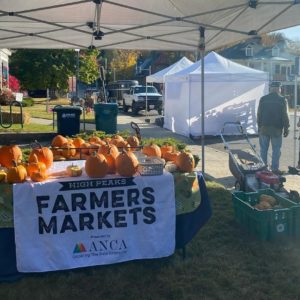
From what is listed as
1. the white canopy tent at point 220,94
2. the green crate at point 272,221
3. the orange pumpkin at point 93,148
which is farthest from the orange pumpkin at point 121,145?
the white canopy tent at point 220,94

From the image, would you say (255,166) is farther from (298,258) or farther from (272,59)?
(272,59)

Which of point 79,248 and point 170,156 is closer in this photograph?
point 79,248

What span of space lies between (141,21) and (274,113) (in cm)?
323

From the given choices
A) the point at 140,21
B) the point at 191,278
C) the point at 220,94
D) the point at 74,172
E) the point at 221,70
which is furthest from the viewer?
the point at 220,94

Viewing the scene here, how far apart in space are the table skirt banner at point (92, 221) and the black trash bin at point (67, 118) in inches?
388

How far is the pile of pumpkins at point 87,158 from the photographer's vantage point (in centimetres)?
416

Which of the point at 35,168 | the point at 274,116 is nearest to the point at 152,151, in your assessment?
the point at 35,168

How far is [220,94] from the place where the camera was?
52.9 ft

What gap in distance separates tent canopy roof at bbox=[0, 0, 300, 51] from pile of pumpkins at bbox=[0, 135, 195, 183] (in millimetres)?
1835

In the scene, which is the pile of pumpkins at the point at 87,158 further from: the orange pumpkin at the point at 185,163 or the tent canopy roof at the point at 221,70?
the tent canopy roof at the point at 221,70

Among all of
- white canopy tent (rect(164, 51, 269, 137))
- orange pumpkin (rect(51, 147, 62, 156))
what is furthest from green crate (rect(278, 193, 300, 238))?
white canopy tent (rect(164, 51, 269, 137))

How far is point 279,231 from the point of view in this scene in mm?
5293

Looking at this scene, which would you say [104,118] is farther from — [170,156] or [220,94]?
[170,156]

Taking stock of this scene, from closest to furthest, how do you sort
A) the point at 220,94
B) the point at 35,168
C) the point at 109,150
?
the point at 35,168
the point at 109,150
the point at 220,94
